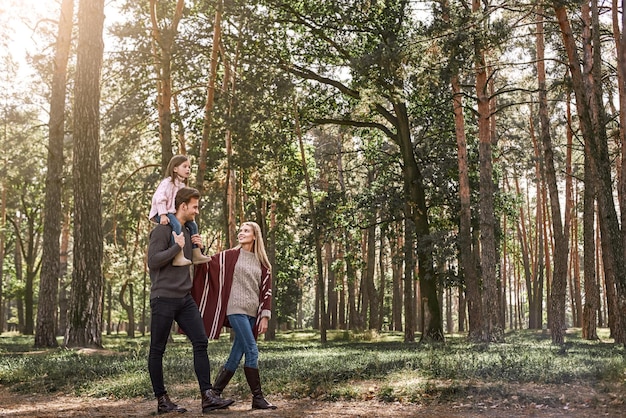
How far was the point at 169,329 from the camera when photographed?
273 inches

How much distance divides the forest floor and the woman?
21.0 inches

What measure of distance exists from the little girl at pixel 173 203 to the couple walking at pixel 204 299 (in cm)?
5

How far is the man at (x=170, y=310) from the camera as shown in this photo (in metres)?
6.84

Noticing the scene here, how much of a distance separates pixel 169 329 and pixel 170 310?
0.22 metres

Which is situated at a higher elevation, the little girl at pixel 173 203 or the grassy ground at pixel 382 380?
the little girl at pixel 173 203

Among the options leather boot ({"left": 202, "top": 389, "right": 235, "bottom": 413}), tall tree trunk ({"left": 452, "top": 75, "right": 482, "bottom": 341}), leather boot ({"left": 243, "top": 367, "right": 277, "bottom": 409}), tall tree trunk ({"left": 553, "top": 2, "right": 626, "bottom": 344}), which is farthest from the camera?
tall tree trunk ({"left": 452, "top": 75, "right": 482, "bottom": 341})

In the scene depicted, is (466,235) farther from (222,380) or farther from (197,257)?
(197,257)

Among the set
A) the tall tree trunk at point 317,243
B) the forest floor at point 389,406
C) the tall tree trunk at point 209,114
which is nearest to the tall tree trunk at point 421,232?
the tall tree trunk at point 317,243

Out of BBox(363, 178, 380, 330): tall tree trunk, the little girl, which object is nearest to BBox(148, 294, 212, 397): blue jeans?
the little girl

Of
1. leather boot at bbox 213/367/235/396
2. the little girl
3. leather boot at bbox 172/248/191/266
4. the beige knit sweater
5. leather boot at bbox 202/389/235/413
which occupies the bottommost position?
leather boot at bbox 202/389/235/413

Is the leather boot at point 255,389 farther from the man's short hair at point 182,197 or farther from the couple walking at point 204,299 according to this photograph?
the man's short hair at point 182,197

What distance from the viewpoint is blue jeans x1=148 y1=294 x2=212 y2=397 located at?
6848 millimetres

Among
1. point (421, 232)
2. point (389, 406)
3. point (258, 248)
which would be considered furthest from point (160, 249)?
point (421, 232)

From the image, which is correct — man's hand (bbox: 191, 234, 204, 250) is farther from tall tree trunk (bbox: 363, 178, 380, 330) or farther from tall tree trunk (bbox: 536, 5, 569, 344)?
tall tree trunk (bbox: 363, 178, 380, 330)
